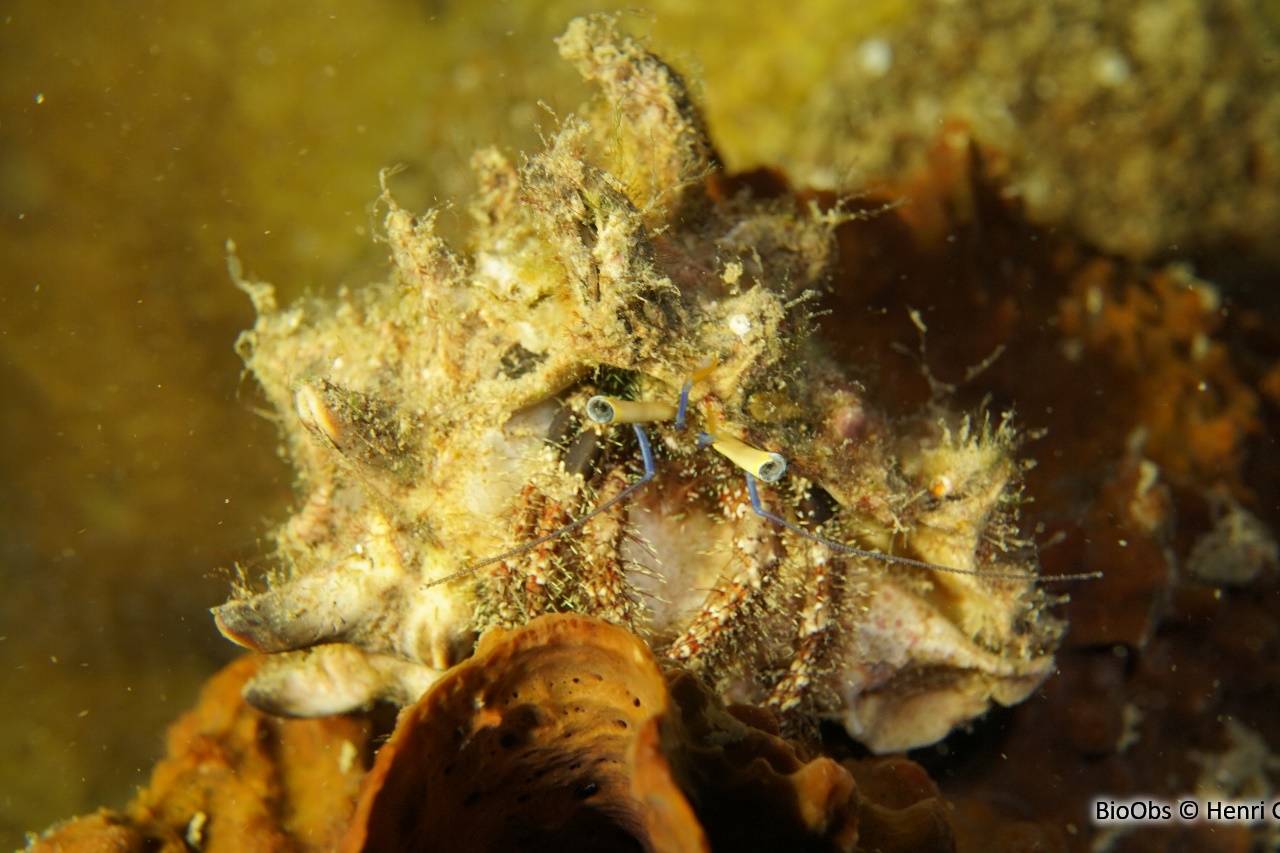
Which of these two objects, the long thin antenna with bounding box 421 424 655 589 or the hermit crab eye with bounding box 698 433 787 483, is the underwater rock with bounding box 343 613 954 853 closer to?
the long thin antenna with bounding box 421 424 655 589

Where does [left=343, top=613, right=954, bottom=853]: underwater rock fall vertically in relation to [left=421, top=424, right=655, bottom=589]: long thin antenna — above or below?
below

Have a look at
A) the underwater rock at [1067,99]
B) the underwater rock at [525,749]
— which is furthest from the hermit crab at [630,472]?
the underwater rock at [1067,99]

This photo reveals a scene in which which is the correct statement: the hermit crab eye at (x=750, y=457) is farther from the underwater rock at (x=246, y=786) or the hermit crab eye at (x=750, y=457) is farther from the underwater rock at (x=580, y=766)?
the underwater rock at (x=246, y=786)

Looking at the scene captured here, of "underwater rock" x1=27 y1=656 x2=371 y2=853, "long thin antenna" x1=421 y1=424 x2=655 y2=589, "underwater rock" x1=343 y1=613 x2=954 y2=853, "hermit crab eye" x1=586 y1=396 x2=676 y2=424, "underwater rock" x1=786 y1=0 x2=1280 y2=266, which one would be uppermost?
"underwater rock" x1=786 y1=0 x2=1280 y2=266

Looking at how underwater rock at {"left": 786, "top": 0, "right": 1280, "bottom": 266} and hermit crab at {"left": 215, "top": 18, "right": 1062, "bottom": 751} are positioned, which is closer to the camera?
hermit crab at {"left": 215, "top": 18, "right": 1062, "bottom": 751}

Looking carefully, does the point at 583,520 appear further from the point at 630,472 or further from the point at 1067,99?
the point at 1067,99

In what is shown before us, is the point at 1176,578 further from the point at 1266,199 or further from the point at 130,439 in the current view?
the point at 130,439

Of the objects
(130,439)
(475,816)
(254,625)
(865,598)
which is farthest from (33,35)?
(865,598)

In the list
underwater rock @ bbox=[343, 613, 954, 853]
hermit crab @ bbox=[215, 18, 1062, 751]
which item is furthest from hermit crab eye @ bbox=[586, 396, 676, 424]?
underwater rock @ bbox=[343, 613, 954, 853]

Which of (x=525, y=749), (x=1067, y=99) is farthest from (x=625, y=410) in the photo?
(x=1067, y=99)
